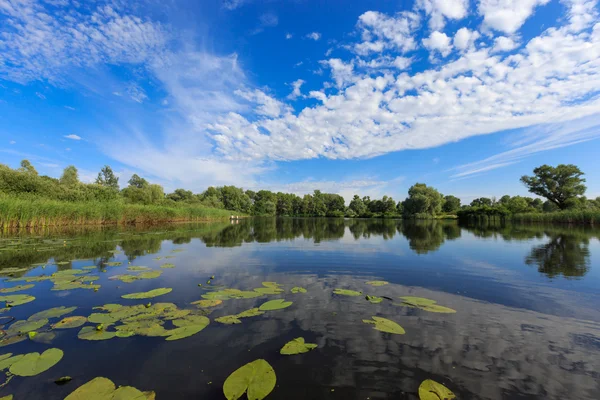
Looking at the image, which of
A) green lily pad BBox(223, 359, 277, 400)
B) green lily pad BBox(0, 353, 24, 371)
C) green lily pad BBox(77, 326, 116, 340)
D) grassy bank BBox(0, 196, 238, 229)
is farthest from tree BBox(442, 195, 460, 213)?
green lily pad BBox(0, 353, 24, 371)

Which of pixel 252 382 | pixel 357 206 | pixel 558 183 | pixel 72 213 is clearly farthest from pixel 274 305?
pixel 357 206

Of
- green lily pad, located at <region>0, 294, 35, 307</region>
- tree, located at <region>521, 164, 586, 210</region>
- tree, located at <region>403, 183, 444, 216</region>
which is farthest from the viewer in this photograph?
tree, located at <region>403, 183, 444, 216</region>

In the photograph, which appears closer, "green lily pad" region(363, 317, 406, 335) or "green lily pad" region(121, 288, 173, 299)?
"green lily pad" region(363, 317, 406, 335)

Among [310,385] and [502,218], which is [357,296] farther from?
[502,218]

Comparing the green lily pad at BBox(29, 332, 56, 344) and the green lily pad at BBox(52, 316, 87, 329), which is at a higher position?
the green lily pad at BBox(52, 316, 87, 329)

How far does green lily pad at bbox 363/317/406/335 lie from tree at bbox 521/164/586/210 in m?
71.0

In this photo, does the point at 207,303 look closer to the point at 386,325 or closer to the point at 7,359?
the point at 7,359

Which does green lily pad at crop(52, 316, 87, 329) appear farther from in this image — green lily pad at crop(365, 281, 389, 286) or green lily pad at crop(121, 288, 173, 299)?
green lily pad at crop(365, 281, 389, 286)

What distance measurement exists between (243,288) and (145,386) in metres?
3.93

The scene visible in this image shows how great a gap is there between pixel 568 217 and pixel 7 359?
61.7m

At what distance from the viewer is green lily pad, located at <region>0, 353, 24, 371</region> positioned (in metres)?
3.11

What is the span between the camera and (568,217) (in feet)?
137

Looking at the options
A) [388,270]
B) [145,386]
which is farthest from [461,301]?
[145,386]

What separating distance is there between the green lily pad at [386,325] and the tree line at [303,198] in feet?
122
